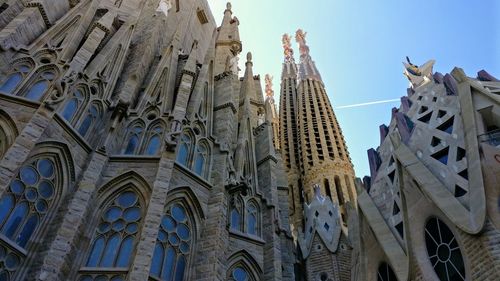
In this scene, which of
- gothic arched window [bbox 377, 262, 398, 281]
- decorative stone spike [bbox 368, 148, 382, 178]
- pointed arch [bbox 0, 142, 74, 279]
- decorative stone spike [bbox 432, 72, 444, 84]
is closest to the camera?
pointed arch [bbox 0, 142, 74, 279]

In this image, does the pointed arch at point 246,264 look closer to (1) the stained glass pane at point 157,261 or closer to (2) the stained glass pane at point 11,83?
(1) the stained glass pane at point 157,261

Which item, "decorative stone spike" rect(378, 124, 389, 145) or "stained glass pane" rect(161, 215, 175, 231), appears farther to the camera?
"decorative stone spike" rect(378, 124, 389, 145)

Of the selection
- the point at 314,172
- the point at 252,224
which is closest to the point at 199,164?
the point at 252,224

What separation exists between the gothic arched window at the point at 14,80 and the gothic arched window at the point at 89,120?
4.65 ft

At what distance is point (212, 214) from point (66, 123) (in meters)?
3.44

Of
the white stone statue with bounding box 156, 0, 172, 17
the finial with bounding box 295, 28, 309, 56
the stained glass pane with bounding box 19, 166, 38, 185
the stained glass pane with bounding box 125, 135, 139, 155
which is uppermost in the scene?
the finial with bounding box 295, 28, 309, 56

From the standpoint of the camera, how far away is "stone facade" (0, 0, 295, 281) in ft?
24.2

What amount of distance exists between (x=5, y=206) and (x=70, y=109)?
2.58m

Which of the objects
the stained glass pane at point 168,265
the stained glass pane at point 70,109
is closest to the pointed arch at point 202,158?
the stained glass pane at point 168,265

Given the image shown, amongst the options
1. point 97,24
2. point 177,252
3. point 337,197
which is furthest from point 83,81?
point 337,197

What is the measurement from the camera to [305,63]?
4628cm

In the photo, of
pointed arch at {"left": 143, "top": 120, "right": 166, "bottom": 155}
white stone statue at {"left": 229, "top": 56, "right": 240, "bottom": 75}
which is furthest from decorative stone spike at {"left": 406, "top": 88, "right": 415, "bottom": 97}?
pointed arch at {"left": 143, "top": 120, "right": 166, "bottom": 155}

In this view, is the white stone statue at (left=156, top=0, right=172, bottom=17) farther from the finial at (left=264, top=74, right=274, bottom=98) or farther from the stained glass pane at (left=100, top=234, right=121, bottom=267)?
the finial at (left=264, top=74, right=274, bottom=98)

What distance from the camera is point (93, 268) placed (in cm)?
736
